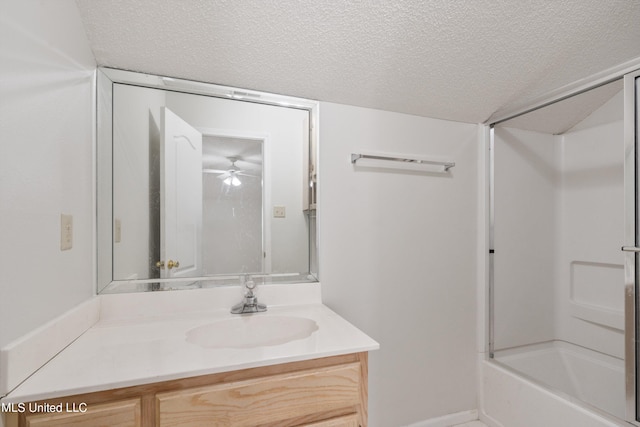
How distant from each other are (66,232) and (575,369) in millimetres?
2850

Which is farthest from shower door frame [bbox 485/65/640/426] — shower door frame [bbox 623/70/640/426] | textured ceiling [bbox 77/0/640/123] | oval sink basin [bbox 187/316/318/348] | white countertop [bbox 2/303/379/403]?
oval sink basin [bbox 187/316/318/348]

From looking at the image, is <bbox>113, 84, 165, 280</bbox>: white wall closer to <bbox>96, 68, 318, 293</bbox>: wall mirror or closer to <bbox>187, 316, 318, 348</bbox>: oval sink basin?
<bbox>96, 68, 318, 293</bbox>: wall mirror

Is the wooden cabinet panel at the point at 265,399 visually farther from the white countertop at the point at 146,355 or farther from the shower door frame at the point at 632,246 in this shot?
the shower door frame at the point at 632,246

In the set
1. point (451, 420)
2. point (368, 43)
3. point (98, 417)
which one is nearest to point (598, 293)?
point (451, 420)

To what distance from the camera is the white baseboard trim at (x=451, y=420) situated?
1702mm

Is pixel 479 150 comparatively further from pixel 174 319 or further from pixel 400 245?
pixel 174 319

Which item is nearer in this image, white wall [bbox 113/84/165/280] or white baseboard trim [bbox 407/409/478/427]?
white wall [bbox 113/84/165/280]

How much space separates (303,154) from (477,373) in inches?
66.1

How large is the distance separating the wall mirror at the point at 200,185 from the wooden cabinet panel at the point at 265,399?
601 millimetres

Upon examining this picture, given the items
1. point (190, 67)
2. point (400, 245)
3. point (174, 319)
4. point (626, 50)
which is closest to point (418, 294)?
point (400, 245)

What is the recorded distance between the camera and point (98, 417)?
0.75m

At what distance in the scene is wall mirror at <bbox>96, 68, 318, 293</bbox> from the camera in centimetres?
128

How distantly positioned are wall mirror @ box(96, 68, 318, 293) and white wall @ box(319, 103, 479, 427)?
149 millimetres

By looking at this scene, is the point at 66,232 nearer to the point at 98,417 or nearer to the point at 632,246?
the point at 98,417
